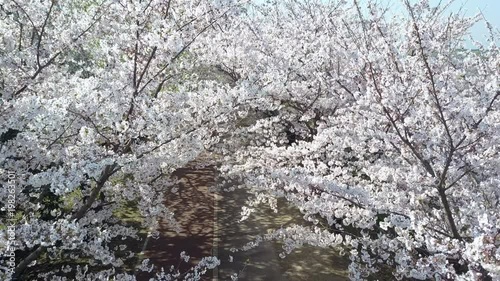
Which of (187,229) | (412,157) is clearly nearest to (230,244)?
(187,229)

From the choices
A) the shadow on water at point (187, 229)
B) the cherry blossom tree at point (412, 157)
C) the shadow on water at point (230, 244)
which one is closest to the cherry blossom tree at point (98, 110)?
the cherry blossom tree at point (412, 157)

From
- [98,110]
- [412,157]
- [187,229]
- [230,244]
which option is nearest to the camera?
[98,110]

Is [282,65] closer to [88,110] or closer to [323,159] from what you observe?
[323,159]

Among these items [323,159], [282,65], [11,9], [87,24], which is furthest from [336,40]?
[11,9]

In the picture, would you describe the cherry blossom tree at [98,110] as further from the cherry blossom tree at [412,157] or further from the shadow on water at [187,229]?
the shadow on water at [187,229]

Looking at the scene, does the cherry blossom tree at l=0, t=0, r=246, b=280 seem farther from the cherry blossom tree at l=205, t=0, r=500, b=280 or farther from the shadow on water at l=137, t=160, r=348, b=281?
the shadow on water at l=137, t=160, r=348, b=281

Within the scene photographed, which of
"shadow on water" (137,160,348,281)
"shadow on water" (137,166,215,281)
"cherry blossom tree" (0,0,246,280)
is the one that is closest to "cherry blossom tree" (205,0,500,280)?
"cherry blossom tree" (0,0,246,280)

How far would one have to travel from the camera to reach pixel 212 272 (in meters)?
8.57

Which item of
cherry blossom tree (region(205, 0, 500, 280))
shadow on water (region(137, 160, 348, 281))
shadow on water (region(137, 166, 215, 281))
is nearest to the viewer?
cherry blossom tree (region(205, 0, 500, 280))

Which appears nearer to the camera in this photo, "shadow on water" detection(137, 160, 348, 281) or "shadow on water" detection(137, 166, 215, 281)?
"shadow on water" detection(137, 160, 348, 281)

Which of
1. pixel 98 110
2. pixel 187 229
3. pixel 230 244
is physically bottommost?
pixel 230 244

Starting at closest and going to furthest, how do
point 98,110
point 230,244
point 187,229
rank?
1. point 98,110
2. point 230,244
3. point 187,229

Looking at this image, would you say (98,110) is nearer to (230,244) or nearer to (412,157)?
(412,157)

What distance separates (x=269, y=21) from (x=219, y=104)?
1130 centimetres
